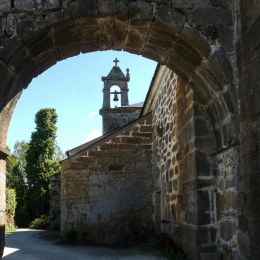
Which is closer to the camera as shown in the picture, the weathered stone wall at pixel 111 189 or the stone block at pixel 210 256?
the stone block at pixel 210 256

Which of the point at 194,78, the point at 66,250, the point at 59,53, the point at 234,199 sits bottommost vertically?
the point at 66,250

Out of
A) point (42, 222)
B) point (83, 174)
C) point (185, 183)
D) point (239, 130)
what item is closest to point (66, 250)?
point (83, 174)

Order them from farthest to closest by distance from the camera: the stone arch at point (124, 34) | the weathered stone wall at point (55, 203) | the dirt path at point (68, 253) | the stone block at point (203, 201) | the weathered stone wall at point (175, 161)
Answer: the weathered stone wall at point (55, 203)
the dirt path at point (68, 253)
the weathered stone wall at point (175, 161)
the stone block at point (203, 201)
the stone arch at point (124, 34)

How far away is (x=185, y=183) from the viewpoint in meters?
6.04

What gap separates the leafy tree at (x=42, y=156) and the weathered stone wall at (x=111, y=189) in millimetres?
11975

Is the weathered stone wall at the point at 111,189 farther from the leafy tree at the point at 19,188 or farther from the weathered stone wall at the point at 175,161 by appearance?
the leafy tree at the point at 19,188

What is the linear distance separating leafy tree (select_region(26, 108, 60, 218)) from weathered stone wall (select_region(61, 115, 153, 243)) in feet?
39.3

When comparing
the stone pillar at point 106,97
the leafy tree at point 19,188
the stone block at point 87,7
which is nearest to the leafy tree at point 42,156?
the leafy tree at point 19,188

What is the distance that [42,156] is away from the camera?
2294 cm

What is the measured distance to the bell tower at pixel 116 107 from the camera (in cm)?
2508

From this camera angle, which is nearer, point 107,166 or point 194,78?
point 194,78

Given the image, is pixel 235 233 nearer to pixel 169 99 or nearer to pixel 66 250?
pixel 169 99

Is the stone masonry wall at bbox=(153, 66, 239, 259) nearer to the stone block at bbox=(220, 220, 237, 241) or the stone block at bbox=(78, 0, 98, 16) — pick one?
the stone block at bbox=(220, 220, 237, 241)

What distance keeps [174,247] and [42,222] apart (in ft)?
37.3
